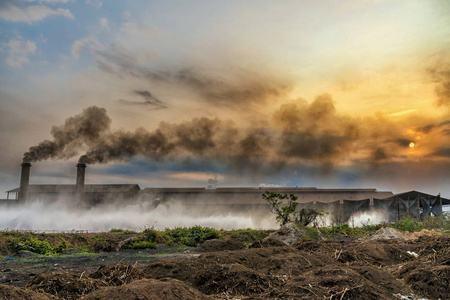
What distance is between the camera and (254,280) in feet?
24.7

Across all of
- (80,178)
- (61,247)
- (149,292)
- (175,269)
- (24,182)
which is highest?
(80,178)

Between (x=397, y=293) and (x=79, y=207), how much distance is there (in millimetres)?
44713

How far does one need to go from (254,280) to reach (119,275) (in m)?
2.82

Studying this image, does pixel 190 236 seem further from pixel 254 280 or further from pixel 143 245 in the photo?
pixel 254 280

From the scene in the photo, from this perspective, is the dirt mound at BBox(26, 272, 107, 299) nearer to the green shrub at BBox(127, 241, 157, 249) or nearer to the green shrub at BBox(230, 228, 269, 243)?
the green shrub at BBox(127, 241, 157, 249)

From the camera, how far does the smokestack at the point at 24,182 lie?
1812 inches

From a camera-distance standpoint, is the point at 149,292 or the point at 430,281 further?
the point at 430,281

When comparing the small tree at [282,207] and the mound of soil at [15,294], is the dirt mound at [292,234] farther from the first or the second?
the mound of soil at [15,294]

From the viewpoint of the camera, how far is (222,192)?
45.5 metres

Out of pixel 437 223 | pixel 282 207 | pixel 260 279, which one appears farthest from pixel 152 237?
pixel 437 223

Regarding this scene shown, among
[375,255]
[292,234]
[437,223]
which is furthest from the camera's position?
[437,223]

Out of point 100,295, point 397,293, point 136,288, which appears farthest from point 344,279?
point 100,295

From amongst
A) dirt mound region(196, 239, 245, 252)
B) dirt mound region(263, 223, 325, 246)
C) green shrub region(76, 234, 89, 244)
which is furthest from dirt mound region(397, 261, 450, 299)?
green shrub region(76, 234, 89, 244)

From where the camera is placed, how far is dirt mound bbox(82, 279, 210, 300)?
5238 millimetres
